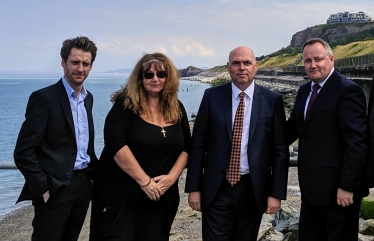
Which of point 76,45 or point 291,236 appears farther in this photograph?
point 291,236

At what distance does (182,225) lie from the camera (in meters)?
7.90

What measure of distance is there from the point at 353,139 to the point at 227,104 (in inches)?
43.3

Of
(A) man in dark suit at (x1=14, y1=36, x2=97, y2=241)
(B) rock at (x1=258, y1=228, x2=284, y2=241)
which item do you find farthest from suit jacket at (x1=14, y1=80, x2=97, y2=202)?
(B) rock at (x1=258, y1=228, x2=284, y2=241)

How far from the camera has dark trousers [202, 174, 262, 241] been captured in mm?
4141

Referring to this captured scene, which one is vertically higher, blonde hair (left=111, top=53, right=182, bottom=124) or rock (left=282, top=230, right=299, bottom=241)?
blonde hair (left=111, top=53, right=182, bottom=124)

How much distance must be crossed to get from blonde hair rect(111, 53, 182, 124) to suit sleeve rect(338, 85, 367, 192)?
140cm

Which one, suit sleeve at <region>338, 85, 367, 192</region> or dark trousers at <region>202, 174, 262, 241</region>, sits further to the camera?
dark trousers at <region>202, 174, 262, 241</region>

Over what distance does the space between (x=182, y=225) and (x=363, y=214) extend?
2.96 meters

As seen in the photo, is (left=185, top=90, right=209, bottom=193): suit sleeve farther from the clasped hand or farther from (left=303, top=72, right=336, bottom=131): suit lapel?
(left=303, top=72, right=336, bottom=131): suit lapel

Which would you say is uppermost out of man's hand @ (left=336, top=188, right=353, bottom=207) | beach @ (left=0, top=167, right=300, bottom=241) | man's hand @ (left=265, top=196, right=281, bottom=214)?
man's hand @ (left=336, top=188, right=353, bottom=207)

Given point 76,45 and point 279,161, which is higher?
point 76,45

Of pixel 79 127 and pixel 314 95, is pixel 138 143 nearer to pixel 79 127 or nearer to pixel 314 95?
pixel 79 127

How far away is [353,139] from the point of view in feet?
12.7

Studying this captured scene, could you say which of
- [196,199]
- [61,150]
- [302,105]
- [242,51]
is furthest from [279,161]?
[61,150]
